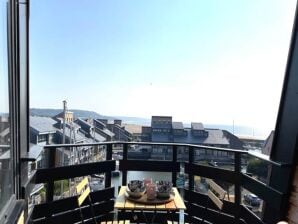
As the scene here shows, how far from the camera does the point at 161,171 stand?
391 cm

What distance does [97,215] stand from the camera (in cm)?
361

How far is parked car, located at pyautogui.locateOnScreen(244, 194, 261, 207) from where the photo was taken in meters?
3.04

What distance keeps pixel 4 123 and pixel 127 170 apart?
2090mm

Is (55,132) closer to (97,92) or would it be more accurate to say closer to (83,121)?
(83,121)

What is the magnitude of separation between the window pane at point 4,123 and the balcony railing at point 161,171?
663 mm

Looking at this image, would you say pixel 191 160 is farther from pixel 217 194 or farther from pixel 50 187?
pixel 50 187

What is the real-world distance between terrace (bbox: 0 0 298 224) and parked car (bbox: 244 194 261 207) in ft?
0.15

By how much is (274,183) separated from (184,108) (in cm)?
672

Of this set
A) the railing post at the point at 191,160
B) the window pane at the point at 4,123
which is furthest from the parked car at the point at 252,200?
the window pane at the point at 4,123

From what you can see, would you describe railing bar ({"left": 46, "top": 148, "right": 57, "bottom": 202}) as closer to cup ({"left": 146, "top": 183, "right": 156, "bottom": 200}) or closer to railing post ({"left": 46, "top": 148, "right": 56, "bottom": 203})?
railing post ({"left": 46, "top": 148, "right": 56, "bottom": 203})

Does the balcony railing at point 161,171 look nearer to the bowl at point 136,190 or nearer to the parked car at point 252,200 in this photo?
the parked car at point 252,200

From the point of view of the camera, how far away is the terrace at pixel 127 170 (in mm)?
2186

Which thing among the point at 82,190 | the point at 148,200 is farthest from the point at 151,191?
the point at 82,190

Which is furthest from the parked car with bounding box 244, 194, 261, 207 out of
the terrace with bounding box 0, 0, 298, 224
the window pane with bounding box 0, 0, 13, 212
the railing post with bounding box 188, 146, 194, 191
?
the window pane with bounding box 0, 0, 13, 212
